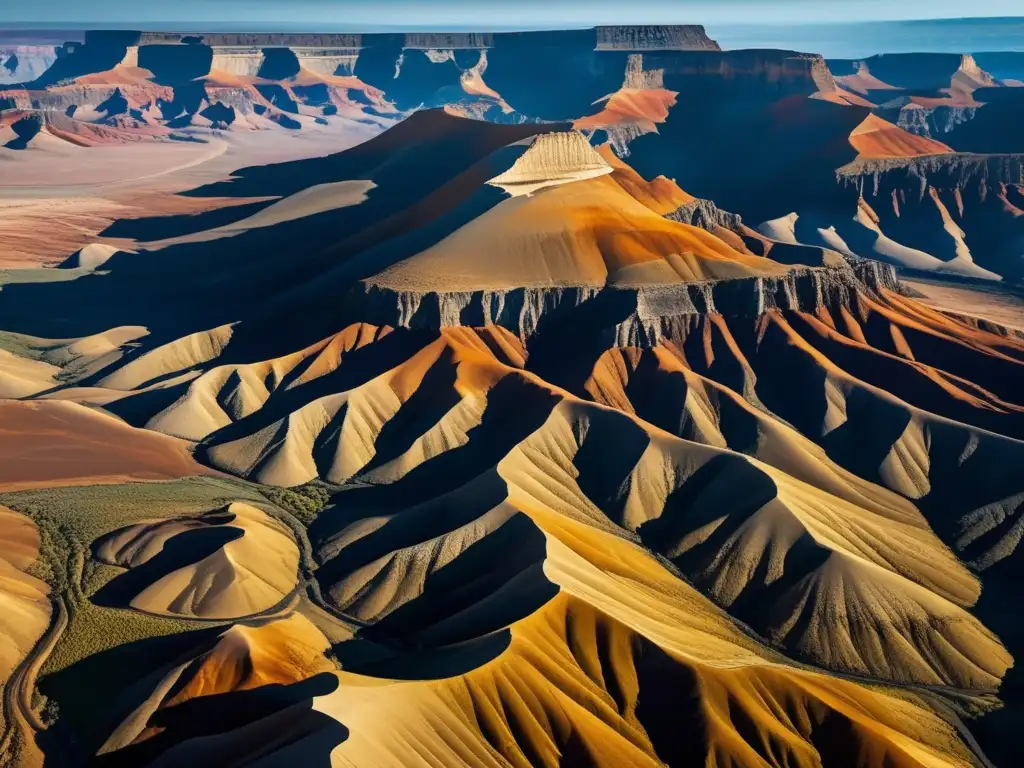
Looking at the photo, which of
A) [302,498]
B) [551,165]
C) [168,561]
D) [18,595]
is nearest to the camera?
[18,595]

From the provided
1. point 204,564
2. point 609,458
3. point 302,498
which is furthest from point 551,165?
point 204,564

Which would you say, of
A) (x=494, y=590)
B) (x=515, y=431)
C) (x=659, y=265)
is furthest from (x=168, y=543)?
(x=659, y=265)

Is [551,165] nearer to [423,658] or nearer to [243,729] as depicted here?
[423,658]

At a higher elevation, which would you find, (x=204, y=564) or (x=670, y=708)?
(x=670, y=708)

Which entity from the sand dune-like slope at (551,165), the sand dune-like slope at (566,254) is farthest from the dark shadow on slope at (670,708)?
the sand dune-like slope at (551,165)

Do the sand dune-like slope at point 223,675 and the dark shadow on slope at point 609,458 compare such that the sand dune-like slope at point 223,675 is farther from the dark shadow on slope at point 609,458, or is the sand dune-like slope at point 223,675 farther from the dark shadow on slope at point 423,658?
the dark shadow on slope at point 609,458

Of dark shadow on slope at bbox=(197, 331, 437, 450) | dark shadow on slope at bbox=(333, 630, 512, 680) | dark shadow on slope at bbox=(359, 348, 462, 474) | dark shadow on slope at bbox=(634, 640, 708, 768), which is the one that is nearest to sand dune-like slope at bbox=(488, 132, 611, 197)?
dark shadow on slope at bbox=(197, 331, 437, 450)

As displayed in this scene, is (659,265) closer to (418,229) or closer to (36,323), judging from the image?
(418,229)
